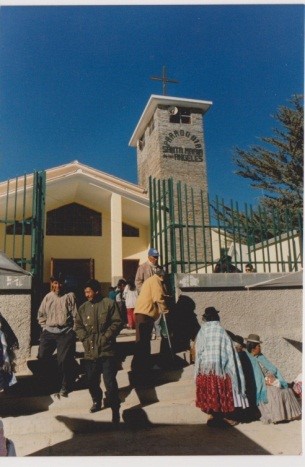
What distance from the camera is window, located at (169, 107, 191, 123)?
18.4 m

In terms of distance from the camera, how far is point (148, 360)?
5258 mm

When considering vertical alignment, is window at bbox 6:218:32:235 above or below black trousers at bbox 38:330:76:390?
above

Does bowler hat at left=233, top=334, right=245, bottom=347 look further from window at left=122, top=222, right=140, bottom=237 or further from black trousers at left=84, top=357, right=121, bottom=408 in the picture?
window at left=122, top=222, right=140, bottom=237

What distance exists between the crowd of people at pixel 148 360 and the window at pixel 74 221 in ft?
29.7

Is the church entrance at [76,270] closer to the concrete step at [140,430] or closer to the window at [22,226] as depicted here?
the window at [22,226]

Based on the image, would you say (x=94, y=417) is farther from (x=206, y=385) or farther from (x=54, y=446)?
(x=206, y=385)

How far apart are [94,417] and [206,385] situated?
1.42 meters

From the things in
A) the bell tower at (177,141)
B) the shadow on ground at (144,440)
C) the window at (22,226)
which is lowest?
the shadow on ground at (144,440)

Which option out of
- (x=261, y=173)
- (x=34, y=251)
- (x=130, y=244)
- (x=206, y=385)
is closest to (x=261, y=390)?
(x=206, y=385)

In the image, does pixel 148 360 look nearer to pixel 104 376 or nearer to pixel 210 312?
pixel 104 376

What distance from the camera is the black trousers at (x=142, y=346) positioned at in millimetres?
5195

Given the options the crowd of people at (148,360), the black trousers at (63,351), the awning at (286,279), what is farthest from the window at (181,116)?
the black trousers at (63,351)

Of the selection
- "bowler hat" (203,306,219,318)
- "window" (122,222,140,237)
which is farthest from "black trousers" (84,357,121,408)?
"window" (122,222,140,237)

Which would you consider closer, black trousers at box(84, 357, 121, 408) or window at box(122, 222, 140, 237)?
black trousers at box(84, 357, 121, 408)
